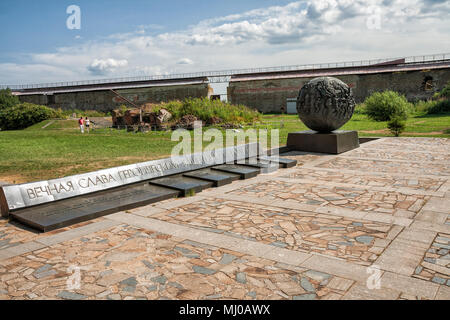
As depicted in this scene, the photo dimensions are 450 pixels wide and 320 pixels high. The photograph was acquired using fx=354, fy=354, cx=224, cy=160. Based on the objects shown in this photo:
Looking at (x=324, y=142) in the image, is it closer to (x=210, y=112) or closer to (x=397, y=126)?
(x=397, y=126)

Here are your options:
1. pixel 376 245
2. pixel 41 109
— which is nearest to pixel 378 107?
pixel 376 245

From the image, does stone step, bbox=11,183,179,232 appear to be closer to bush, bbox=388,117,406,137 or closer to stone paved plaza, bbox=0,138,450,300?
stone paved plaza, bbox=0,138,450,300

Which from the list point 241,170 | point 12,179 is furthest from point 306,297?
point 12,179

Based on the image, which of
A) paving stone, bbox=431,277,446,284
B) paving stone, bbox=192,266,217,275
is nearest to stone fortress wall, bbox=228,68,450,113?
paving stone, bbox=431,277,446,284

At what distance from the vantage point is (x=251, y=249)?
12.5 ft

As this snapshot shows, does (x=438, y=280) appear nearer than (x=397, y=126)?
Yes

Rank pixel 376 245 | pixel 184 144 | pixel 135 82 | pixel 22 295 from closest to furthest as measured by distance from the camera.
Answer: pixel 22 295 → pixel 376 245 → pixel 184 144 → pixel 135 82

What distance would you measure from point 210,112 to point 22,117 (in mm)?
17811

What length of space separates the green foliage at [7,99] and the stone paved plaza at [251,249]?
135 ft

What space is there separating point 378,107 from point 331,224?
21893 mm

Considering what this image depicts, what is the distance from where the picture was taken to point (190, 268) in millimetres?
3379

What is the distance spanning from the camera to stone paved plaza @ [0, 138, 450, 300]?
9.80 ft

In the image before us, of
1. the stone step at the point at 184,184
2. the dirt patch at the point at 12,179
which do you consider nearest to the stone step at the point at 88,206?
the stone step at the point at 184,184

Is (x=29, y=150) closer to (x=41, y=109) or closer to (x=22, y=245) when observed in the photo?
(x=22, y=245)
